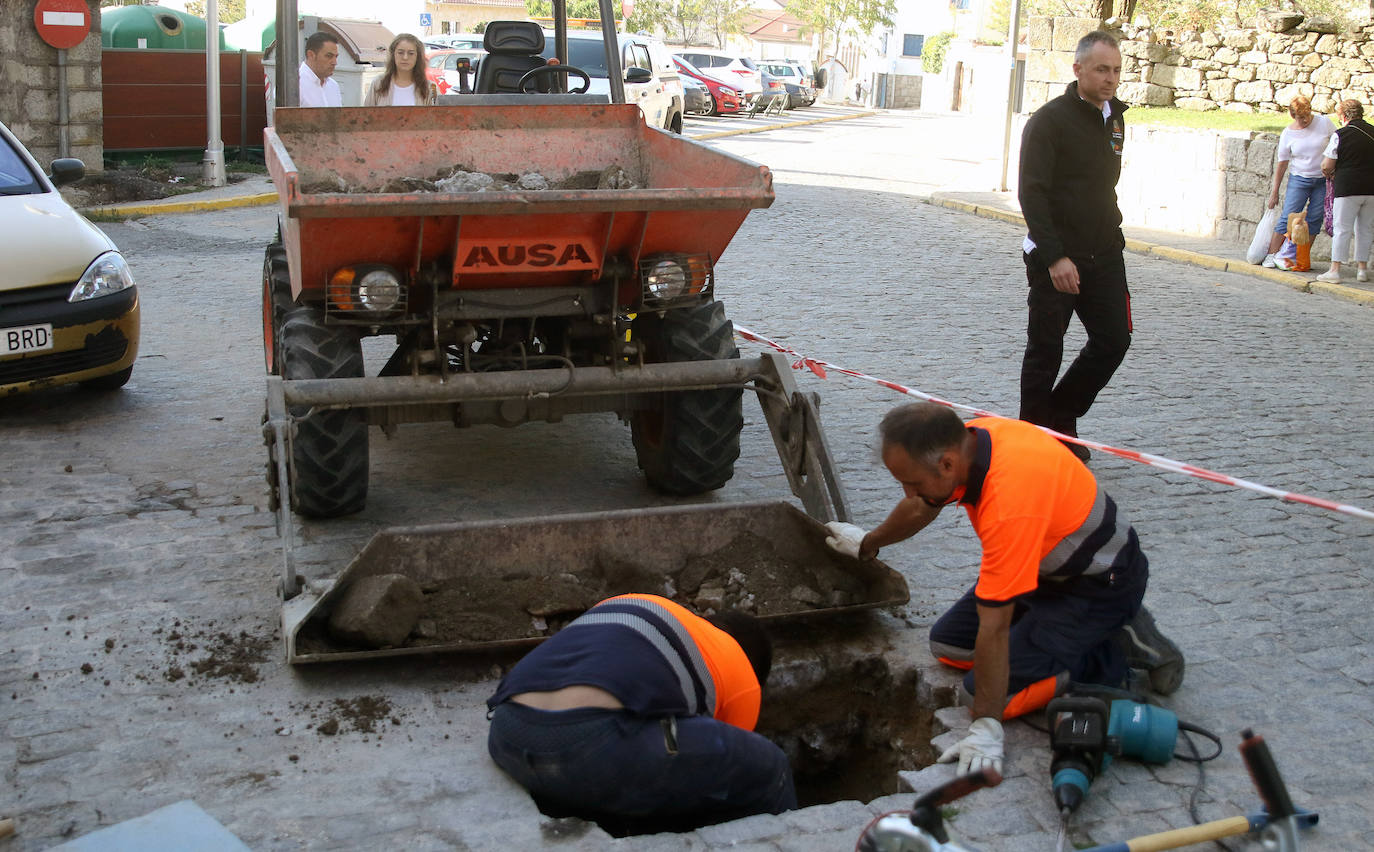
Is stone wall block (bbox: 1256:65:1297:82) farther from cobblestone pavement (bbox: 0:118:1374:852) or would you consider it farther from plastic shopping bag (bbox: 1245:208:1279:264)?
cobblestone pavement (bbox: 0:118:1374:852)

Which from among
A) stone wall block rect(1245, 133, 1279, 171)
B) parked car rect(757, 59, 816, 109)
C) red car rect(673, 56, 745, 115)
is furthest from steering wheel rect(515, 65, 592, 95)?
parked car rect(757, 59, 816, 109)

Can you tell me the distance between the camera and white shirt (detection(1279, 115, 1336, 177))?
12.1 meters

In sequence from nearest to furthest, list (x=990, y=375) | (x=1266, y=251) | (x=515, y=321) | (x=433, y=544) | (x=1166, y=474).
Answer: (x=433, y=544), (x=515, y=321), (x=1166, y=474), (x=990, y=375), (x=1266, y=251)

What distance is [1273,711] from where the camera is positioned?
3.89 m

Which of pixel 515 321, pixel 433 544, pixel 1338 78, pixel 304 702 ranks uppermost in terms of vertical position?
pixel 1338 78

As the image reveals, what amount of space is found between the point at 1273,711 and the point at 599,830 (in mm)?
2109

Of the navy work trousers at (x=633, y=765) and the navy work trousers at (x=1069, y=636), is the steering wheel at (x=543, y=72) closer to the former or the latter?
the navy work trousers at (x=1069, y=636)

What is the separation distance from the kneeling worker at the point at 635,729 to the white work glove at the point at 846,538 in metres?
1.02

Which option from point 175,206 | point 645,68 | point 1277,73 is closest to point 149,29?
point 175,206

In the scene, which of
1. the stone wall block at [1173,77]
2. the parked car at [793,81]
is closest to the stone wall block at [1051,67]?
the stone wall block at [1173,77]

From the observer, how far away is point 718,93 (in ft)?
117

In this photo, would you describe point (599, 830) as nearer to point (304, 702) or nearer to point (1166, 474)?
point (304, 702)

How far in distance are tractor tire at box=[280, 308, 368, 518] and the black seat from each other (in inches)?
126

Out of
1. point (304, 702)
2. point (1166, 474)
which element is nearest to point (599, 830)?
point (304, 702)
